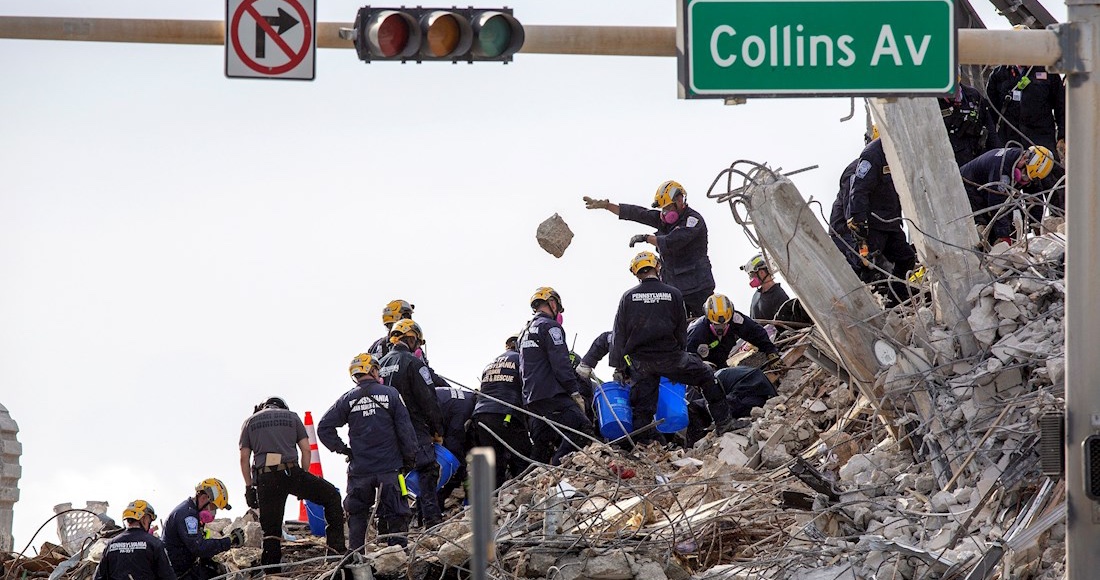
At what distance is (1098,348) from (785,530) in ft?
14.3

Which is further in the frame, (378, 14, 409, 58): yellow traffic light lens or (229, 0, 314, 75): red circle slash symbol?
(229, 0, 314, 75): red circle slash symbol

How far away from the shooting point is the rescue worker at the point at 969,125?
16.9 meters

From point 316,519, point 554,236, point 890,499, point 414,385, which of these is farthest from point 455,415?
point 890,499

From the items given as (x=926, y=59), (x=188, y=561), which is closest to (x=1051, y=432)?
(x=926, y=59)

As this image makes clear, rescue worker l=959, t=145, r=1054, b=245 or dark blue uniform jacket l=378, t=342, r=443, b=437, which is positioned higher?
rescue worker l=959, t=145, r=1054, b=245

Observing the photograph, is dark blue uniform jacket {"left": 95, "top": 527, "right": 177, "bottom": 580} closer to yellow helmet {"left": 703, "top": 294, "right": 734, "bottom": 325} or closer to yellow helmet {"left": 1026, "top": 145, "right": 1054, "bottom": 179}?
yellow helmet {"left": 703, "top": 294, "right": 734, "bottom": 325}

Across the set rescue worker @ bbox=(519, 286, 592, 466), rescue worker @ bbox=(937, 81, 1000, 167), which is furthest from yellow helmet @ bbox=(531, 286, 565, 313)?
rescue worker @ bbox=(937, 81, 1000, 167)

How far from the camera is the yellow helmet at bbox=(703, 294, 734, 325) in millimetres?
16438

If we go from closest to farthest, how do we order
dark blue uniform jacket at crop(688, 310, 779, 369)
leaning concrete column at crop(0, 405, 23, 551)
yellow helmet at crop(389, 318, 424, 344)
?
yellow helmet at crop(389, 318, 424, 344), dark blue uniform jacket at crop(688, 310, 779, 369), leaning concrete column at crop(0, 405, 23, 551)

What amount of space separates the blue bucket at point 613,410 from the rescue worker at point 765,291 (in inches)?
101

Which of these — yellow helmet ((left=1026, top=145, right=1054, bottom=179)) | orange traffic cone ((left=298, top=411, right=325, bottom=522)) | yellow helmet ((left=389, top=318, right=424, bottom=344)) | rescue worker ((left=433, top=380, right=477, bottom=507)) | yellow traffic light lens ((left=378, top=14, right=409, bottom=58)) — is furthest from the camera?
orange traffic cone ((left=298, top=411, right=325, bottom=522))

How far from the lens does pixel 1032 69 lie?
1698 cm

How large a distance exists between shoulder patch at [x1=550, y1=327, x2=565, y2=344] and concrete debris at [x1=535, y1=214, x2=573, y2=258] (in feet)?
10.9

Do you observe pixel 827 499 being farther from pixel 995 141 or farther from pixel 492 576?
pixel 995 141
